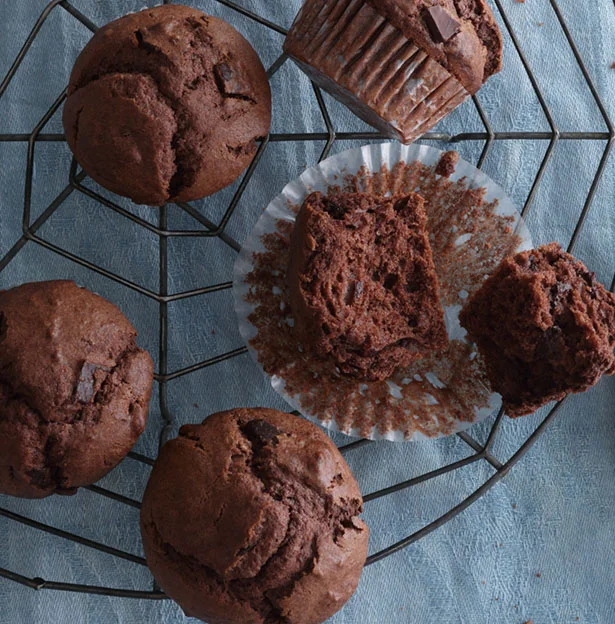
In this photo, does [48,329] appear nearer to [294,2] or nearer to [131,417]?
[131,417]

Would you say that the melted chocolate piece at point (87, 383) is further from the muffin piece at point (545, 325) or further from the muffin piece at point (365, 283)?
the muffin piece at point (545, 325)

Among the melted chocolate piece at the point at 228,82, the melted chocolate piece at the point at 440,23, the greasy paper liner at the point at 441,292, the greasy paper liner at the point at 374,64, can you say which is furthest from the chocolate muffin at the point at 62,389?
the melted chocolate piece at the point at 440,23

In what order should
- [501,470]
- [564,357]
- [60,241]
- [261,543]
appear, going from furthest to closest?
[60,241] → [501,470] → [564,357] → [261,543]

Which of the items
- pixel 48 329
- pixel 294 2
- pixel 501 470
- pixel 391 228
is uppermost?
pixel 294 2

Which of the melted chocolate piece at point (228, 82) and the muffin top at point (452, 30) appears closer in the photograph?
the muffin top at point (452, 30)

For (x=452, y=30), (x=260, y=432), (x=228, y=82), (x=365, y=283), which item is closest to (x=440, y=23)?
(x=452, y=30)

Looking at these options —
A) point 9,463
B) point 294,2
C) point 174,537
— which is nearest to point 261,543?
point 174,537
